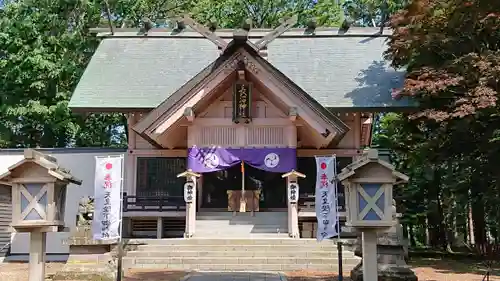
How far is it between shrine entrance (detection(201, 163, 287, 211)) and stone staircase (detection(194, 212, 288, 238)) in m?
1.11

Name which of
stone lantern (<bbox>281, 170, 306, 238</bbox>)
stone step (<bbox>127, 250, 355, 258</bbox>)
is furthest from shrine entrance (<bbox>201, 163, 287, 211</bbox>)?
stone step (<bbox>127, 250, 355, 258</bbox>)

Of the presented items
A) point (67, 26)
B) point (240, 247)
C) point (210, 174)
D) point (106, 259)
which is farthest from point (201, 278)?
point (67, 26)

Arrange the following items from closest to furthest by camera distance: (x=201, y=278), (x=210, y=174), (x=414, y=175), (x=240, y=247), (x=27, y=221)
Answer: (x=27, y=221)
(x=201, y=278)
(x=240, y=247)
(x=210, y=174)
(x=414, y=175)

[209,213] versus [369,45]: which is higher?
[369,45]

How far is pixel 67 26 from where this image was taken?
26500 millimetres

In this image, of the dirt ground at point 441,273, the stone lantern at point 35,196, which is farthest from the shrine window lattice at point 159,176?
the stone lantern at point 35,196

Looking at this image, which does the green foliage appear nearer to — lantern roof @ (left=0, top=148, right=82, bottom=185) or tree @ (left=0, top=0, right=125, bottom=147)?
tree @ (left=0, top=0, right=125, bottom=147)

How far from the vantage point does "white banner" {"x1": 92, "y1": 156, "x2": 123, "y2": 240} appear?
11.0m

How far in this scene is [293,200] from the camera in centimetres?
1711

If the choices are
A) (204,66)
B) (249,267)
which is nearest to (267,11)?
(204,66)

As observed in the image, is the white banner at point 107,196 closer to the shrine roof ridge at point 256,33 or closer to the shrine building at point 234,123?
the shrine building at point 234,123

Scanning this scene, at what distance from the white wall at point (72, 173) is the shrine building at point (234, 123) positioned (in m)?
1.29

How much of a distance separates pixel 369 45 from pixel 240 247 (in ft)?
38.5

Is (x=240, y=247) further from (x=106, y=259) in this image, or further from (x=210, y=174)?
(x=210, y=174)
